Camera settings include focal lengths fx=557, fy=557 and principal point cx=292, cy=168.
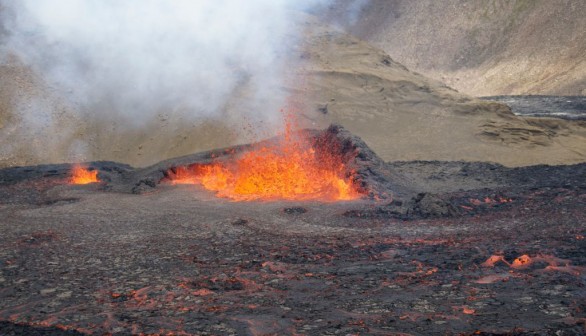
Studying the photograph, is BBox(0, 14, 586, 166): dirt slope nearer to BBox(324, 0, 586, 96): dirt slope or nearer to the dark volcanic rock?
the dark volcanic rock

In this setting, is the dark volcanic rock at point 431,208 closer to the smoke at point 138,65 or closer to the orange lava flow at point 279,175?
the orange lava flow at point 279,175

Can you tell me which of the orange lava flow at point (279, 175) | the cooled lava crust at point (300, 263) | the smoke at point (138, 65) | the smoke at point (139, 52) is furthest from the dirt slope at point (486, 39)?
the cooled lava crust at point (300, 263)

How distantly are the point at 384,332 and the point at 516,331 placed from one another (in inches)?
42.6

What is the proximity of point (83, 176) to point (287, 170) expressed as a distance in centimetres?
646

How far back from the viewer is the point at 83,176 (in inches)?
643

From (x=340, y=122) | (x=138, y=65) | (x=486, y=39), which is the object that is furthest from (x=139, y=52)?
(x=486, y=39)

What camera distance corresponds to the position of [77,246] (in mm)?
8383

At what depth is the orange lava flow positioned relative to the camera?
12609 millimetres

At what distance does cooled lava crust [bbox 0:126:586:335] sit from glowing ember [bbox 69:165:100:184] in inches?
109

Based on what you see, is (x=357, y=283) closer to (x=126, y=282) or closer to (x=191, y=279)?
(x=191, y=279)

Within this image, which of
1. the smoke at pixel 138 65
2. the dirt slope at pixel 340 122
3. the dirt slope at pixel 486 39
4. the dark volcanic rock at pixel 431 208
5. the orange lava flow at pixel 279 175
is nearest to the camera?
the dark volcanic rock at pixel 431 208

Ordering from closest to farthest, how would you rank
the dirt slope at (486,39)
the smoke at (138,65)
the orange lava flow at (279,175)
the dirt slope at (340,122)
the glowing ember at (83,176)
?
the orange lava flow at (279,175)
the glowing ember at (83,176)
the dirt slope at (340,122)
the smoke at (138,65)
the dirt slope at (486,39)

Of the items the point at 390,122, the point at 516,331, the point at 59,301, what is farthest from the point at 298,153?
the point at 516,331

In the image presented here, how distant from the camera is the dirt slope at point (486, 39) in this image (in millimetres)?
43906
